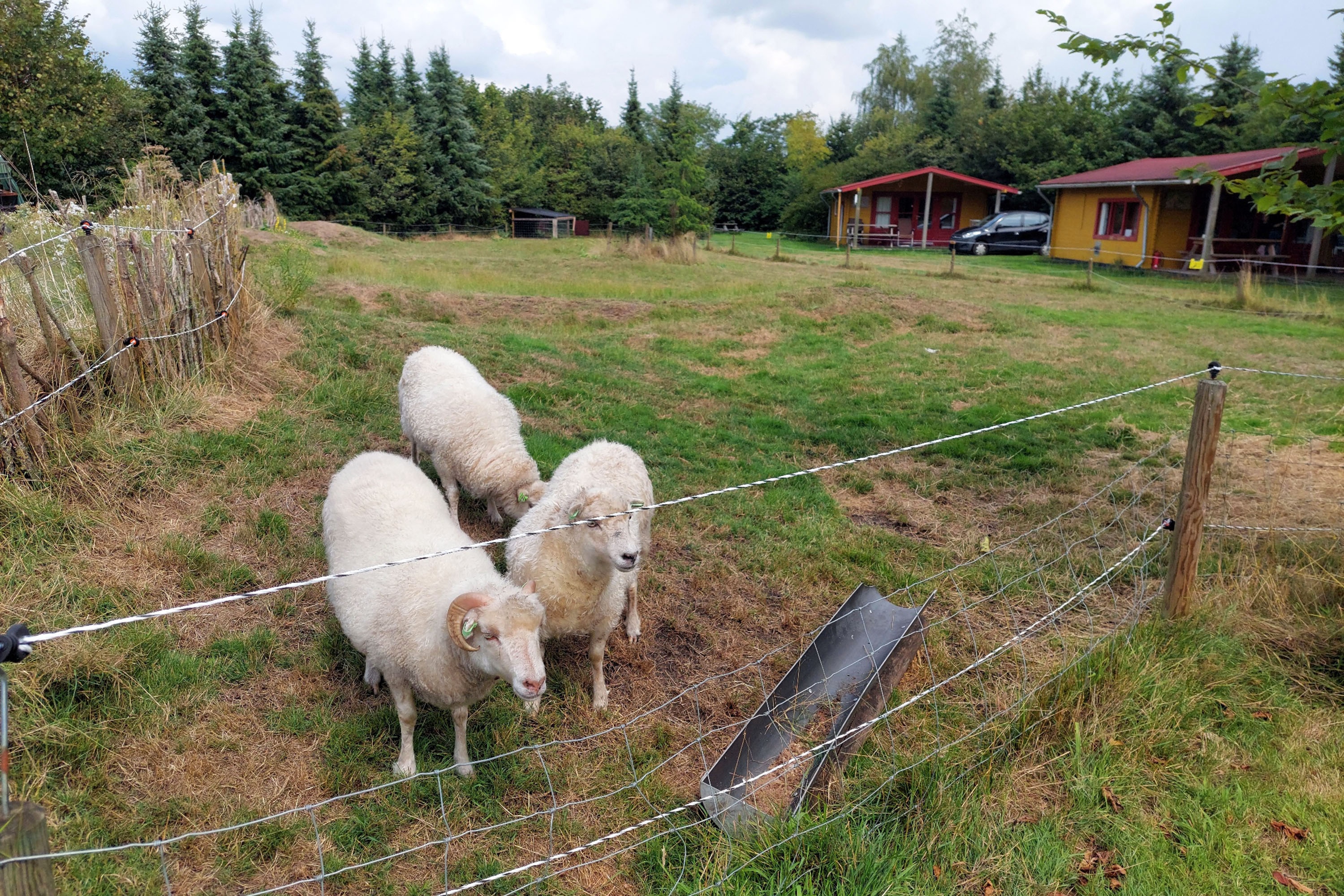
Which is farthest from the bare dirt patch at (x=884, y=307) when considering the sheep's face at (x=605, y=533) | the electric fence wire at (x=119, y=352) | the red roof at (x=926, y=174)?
the red roof at (x=926, y=174)

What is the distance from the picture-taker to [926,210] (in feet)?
119

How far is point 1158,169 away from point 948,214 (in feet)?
39.6

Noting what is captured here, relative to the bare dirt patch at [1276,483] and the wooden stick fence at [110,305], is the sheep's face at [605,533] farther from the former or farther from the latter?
the bare dirt patch at [1276,483]

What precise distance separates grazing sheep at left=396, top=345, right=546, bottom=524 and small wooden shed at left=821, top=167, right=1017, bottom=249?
33614 mm

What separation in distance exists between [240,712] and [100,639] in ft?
2.40

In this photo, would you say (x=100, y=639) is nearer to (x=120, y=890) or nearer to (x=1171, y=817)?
(x=120, y=890)

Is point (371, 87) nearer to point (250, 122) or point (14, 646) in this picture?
point (250, 122)

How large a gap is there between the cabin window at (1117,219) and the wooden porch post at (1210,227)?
3.02 metres

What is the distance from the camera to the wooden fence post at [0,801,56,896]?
160 cm

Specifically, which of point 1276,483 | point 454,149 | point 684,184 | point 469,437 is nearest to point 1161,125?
point 684,184

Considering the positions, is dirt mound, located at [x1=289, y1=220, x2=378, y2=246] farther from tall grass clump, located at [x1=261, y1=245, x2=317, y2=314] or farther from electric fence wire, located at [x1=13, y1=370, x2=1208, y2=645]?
electric fence wire, located at [x1=13, y1=370, x2=1208, y2=645]

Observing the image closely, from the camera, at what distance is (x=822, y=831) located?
294 centimetres

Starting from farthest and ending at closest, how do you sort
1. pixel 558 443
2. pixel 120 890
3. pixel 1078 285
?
pixel 1078 285 < pixel 558 443 < pixel 120 890

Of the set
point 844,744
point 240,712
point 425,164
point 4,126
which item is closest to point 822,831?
point 844,744
